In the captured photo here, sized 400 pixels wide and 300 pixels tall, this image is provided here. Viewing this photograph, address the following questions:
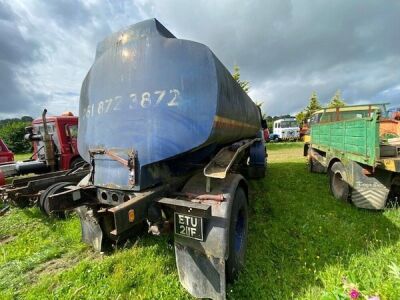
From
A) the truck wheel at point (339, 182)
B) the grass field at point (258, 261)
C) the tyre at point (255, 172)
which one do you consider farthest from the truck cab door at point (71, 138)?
the truck wheel at point (339, 182)

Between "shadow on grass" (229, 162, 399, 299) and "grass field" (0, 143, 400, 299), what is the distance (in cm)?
1

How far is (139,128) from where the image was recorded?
2.59 metres

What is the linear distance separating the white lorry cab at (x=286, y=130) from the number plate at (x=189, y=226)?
89.0 ft

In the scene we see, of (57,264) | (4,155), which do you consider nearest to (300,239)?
(57,264)

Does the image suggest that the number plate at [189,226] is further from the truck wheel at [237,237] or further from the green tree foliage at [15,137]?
the green tree foliage at [15,137]

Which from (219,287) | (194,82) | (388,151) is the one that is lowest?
(219,287)

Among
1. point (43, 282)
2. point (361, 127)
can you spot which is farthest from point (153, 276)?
point (361, 127)

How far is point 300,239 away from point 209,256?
186 cm

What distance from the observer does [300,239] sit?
3.63m

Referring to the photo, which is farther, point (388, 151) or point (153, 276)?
point (388, 151)

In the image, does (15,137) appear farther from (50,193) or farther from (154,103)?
(154,103)

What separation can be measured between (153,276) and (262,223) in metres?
2.09

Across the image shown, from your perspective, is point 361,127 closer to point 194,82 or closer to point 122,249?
point 194,82

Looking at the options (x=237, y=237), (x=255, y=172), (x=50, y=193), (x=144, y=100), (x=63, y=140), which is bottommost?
(x=237, y=237)
